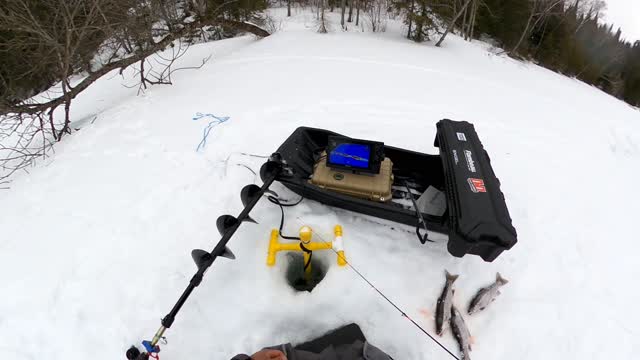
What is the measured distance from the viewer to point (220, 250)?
2.08 meters

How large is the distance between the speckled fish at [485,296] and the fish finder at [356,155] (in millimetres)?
1183

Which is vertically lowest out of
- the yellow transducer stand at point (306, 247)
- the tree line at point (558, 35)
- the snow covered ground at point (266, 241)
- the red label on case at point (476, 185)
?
the tree line at point (558, 35)

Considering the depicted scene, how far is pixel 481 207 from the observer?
2.06 m

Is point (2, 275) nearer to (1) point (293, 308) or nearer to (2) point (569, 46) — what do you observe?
(1) point (293, 308)

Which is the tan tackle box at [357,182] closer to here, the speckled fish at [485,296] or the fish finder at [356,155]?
the fish finder at [356,155]

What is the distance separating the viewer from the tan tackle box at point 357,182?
8.34 feet

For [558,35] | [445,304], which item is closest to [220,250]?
[445,304]

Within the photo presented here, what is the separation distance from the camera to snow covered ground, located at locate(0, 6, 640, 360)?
213 centimetres

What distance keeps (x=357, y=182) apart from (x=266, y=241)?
2.98 feet

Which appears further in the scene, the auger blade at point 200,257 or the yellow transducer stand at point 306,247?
the yellow transducer stand at point 306,247

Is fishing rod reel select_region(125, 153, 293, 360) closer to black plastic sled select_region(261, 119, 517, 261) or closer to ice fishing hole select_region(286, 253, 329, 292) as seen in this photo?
black plastic sled select_region(261, 119, 517, 261)

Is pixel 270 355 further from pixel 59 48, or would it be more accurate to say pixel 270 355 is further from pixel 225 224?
pixel 59 48

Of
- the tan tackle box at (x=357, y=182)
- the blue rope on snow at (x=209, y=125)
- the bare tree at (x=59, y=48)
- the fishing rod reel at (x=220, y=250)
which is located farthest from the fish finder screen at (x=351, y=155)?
the bare tree at (x=59, y=48)

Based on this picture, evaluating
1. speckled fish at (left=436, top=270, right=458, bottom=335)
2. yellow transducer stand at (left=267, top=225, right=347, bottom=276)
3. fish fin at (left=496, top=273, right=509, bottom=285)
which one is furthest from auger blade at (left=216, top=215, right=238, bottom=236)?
fish fin at (left=496, top=273, right=509, bottom=285)
